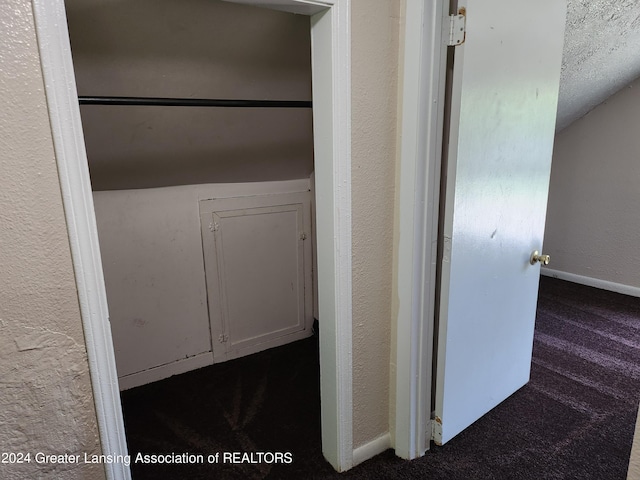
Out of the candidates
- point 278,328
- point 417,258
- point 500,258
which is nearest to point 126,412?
point 278,328

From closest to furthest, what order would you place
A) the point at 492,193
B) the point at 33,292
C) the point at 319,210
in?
the point at 33,292
the point at 319,210
the point at 492,193

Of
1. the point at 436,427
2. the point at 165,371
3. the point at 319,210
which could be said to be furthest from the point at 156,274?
the point at 436,427

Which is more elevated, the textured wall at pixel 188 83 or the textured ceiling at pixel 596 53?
the textured ceiling at pixel 596 53

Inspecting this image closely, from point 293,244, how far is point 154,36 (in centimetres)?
140

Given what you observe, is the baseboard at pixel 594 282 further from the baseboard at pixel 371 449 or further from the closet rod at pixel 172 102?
the closet rod at pixel 172 102

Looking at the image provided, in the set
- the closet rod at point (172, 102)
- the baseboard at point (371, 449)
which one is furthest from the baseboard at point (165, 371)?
the closet rod at point (172, 102)

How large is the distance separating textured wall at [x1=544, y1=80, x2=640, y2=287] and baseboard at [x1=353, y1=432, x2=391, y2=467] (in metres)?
2.87

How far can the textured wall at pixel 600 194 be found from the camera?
328 cm

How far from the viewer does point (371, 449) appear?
170 cm

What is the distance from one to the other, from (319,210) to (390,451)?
3.53 feet

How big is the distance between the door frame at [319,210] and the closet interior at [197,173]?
38cm

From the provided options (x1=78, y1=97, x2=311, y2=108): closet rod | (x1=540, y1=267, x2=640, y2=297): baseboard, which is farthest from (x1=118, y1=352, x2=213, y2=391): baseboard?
(x1=540, y1=267, x2=640, y2=297): baseboard

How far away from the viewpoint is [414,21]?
1330 millimetres

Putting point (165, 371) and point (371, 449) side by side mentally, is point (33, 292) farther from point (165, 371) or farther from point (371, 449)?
point (165, 371)
